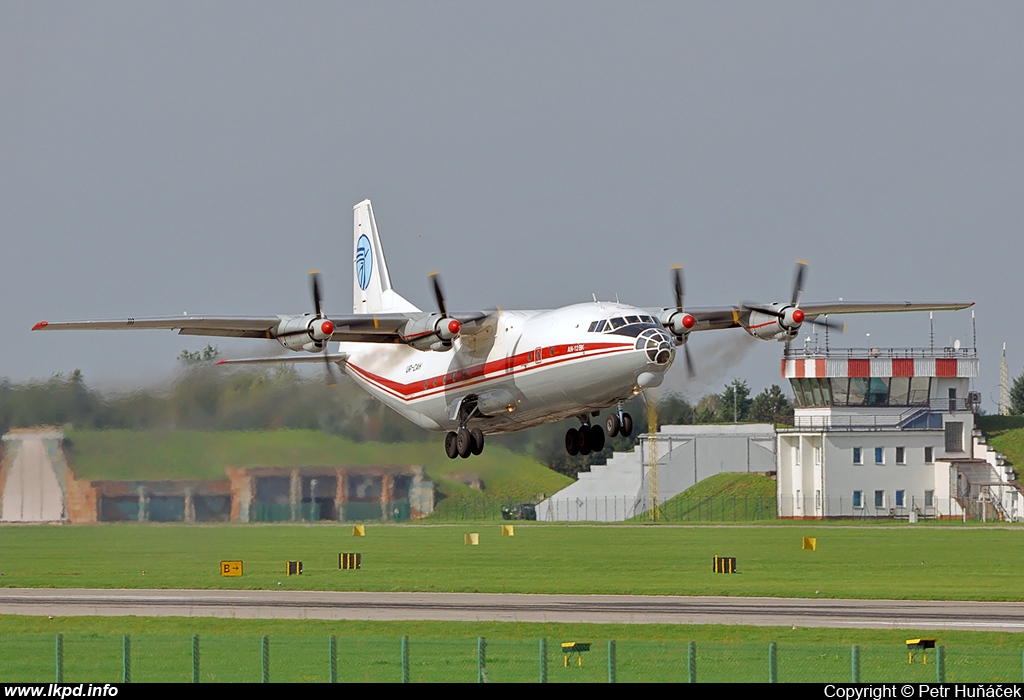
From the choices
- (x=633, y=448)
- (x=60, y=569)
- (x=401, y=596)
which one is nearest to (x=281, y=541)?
(x=60, y=569)

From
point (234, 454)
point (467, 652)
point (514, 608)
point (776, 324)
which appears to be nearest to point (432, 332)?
point (467, 652)

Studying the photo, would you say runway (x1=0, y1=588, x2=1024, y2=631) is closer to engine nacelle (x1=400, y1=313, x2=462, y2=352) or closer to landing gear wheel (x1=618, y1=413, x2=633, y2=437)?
landing gear wheel (x1=618, y1=413, x2=633, y2=437)

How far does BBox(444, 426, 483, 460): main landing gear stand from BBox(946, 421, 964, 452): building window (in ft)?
227

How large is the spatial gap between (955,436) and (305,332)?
73560mm

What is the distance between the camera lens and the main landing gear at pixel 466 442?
133 feet

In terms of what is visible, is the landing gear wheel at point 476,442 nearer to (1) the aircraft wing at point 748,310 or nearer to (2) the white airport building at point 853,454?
(1) the aircraft wing at point 748,310

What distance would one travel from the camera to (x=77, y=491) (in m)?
51.3

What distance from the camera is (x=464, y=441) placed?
40438 mm

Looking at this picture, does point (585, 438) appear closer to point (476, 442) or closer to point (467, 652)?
point (476, 442)

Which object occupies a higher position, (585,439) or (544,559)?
(585,439)
